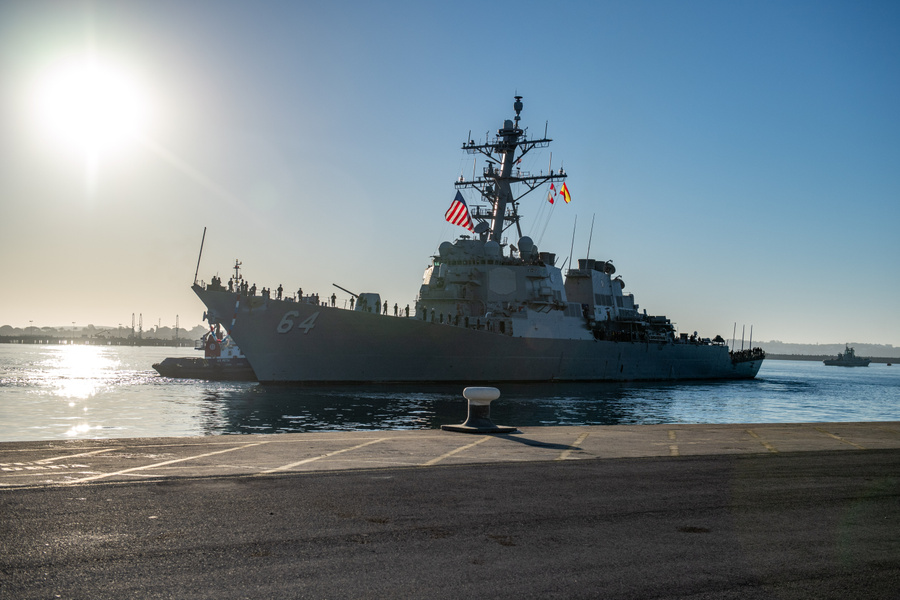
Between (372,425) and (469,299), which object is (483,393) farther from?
(469,299)

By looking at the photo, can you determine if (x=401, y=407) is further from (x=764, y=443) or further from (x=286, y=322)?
(x=764, y=443)

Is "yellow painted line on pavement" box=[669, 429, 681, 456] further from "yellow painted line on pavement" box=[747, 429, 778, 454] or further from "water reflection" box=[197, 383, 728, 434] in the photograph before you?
"water reflection" box=[197, 383, 728, 434]

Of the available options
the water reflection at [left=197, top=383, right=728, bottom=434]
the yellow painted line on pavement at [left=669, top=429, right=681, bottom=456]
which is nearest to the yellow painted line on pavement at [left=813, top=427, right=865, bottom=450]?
the yellow painted line on pavement at [left=669, top=429, right=681, bottom=456]

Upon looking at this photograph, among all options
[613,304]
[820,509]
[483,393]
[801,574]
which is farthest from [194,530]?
[613,304]

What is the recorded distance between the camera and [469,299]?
4447 cm

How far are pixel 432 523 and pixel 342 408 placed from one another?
24225 mm

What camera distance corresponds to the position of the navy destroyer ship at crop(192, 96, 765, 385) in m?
37.8

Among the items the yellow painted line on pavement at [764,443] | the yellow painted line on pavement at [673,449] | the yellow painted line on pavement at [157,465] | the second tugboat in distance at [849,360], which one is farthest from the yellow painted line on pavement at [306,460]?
the second tugboat in distance at [849,360]

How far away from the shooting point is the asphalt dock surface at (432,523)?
4.45m

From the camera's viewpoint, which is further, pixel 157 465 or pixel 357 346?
pixel 357 346

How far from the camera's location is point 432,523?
5.80 m

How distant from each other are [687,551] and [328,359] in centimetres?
3361

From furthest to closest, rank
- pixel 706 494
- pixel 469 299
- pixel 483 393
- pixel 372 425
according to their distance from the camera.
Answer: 1. pixel 469 299
2. pixel 372 425
3. pixel 483 393
4. pixel 706 494

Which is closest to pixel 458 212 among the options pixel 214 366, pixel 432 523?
pixel 214 366
